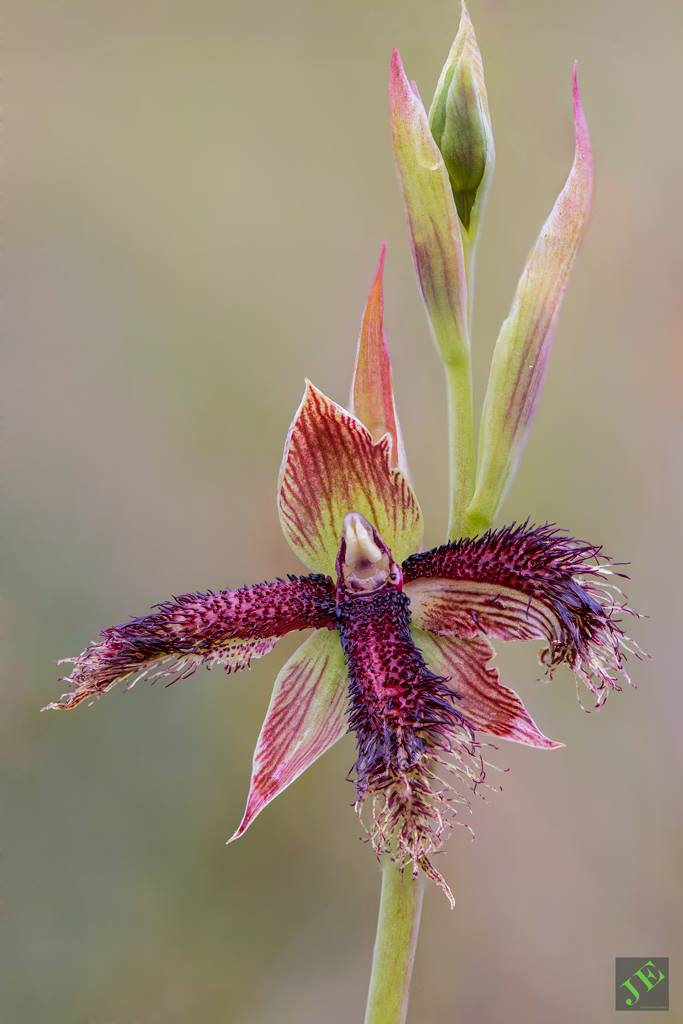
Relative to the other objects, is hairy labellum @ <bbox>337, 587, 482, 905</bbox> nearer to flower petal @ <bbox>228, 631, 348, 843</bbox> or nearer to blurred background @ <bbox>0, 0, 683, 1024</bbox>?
flower petal @ <bbox>228, 631, 348, 843</bbox>

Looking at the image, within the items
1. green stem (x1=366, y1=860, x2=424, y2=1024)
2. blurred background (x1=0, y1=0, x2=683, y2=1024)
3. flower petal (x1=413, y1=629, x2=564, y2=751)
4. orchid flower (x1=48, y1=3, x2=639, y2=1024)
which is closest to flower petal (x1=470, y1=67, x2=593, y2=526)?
orchid flower (x1=48, y1=3, x2=639, y2=1024)

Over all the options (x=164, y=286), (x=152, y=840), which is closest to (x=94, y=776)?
(x=152, y=840)

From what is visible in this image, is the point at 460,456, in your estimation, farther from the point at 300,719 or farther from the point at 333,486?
the point at 300,719

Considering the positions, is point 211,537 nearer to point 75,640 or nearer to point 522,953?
point 75,640

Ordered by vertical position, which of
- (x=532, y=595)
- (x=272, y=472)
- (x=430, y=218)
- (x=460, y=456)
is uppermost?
(x=272, y=472)

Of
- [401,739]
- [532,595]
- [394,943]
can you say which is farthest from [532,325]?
[394,943]

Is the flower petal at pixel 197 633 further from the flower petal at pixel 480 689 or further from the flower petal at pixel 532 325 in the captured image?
the flower petal at pixel 532 325
